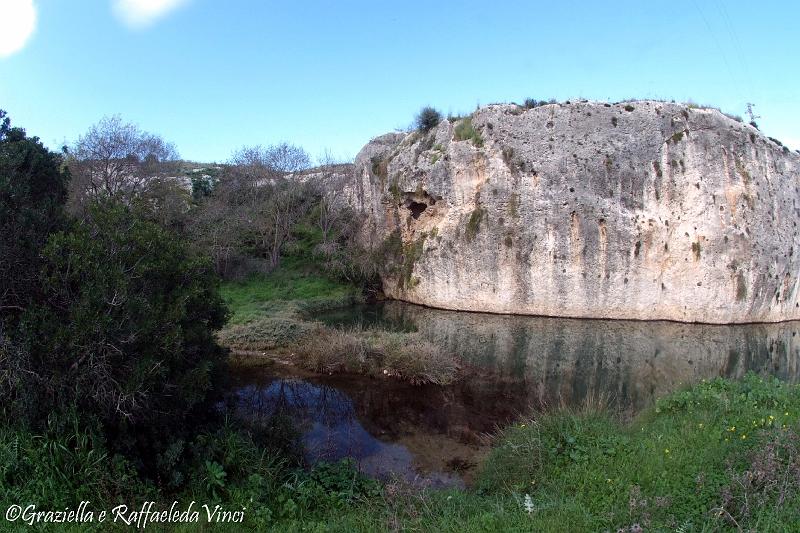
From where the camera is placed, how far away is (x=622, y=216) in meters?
24.0

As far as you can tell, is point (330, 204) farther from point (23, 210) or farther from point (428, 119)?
point (23, 210)

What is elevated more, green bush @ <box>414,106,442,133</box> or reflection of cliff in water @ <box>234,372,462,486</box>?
green bush @ <box>414,106,442,133</box>

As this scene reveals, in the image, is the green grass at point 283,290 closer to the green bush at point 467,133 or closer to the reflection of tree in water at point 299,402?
the reflection of tree in water at point 299,402

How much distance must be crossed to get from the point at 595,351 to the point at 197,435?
580 inches

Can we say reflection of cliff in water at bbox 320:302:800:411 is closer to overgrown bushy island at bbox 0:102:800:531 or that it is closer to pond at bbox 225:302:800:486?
pond at bbox 225:302:800:486

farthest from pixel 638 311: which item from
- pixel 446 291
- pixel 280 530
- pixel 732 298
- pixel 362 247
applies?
pixel 280 530

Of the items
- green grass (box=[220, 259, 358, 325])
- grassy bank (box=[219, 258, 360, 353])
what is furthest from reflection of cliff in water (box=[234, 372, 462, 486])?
green grass (box=[220, 259, 358, 325])

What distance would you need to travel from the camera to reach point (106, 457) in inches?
238

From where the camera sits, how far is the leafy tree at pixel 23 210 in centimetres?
636

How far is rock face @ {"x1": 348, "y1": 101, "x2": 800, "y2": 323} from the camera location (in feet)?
76.6

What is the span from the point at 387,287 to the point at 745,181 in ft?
59.6

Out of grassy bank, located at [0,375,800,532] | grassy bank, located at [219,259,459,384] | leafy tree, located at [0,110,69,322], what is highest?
leafy tree, located at [0,110,69,322]

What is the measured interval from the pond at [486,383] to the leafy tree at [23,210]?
5.26 meters

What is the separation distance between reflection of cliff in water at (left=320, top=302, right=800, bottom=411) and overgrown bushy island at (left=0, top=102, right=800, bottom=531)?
4035 mm
